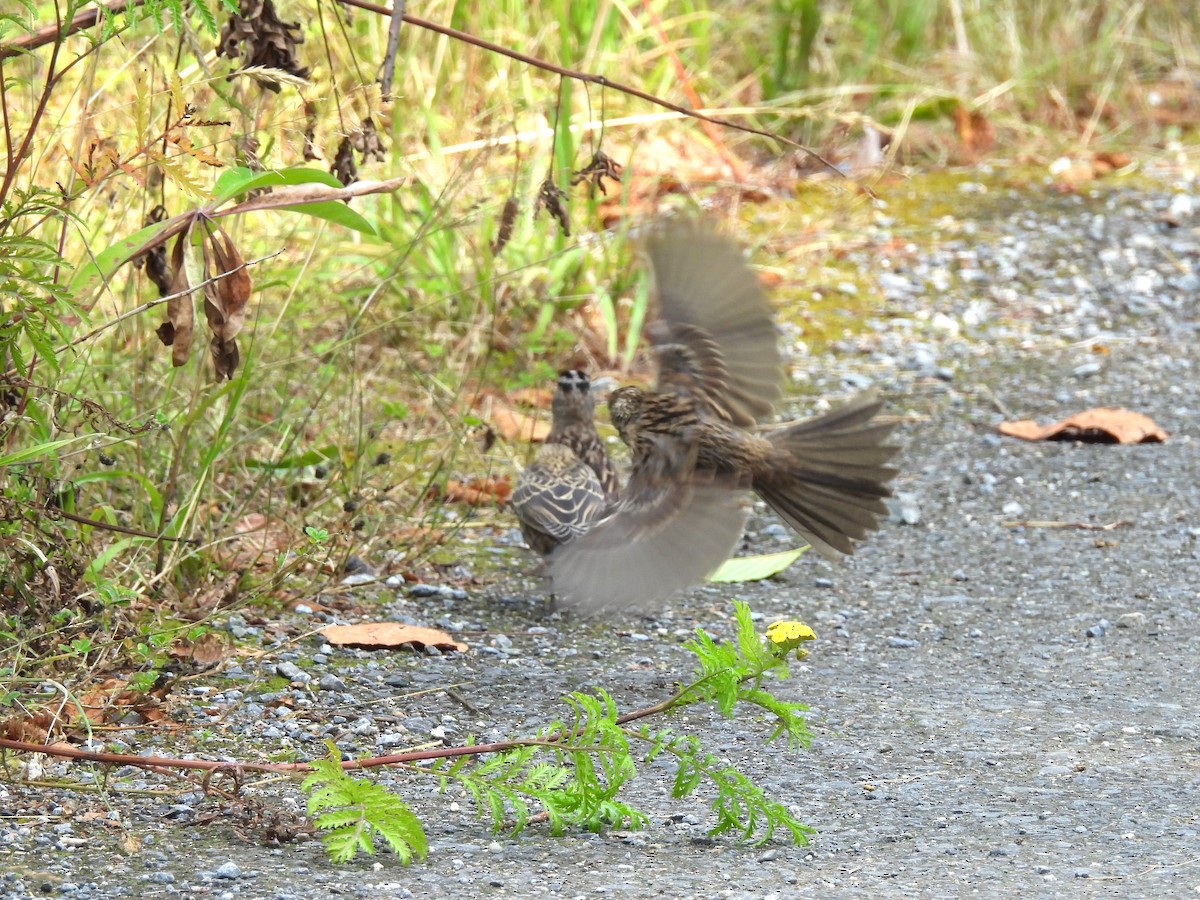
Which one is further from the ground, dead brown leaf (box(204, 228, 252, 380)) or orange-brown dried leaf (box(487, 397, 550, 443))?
dead brown leaf (box(204, 228, 252, 380))

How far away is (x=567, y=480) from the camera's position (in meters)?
4.75

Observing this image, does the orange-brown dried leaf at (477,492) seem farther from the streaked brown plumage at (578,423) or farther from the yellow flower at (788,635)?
the yellow flower at (788,635)

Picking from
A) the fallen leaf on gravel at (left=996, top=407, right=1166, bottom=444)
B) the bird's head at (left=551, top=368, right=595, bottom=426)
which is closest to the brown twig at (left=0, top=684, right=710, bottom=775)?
the bird's head at (left=551, top=368, right=595, bottom=426)

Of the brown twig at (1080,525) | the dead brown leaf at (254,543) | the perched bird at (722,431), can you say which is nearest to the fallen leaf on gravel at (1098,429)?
the brown twig at (1080,525)

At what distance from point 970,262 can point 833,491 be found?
3680 mm

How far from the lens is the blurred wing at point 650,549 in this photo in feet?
12.5

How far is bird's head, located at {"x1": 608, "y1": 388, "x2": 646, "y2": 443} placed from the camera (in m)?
4.84

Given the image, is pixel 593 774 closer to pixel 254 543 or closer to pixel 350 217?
pixel 350 217

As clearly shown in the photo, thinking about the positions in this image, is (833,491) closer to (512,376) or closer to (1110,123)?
(512,376)

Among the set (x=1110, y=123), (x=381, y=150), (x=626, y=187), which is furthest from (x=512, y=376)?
(x=1110, y=123)

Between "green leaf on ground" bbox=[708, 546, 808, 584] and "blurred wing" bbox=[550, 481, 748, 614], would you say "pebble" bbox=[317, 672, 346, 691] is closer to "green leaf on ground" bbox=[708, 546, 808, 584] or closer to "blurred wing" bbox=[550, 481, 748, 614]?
"blurred wing" bbox=[550, 481, 748, 614]

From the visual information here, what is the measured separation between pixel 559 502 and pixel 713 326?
717 millimetres

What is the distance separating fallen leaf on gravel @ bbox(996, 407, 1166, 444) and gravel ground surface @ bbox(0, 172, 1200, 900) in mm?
55

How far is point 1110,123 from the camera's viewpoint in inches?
376
